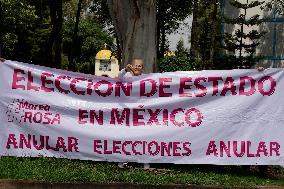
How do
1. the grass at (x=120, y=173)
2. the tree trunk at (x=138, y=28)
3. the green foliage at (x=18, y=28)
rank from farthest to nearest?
the green foliage at (x=18, y=28) → the tree trunk at (x=138, y=28) → the grass at (x=120, y=173)

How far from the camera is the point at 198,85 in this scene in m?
8.32

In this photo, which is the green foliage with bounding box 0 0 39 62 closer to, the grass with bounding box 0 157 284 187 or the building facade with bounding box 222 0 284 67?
the building facade with bounding box 222 0 284 67

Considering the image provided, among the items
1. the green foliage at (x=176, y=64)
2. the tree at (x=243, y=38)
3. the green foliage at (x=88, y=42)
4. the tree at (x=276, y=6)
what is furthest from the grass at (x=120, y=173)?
the green foliage at (x=88, y=42)

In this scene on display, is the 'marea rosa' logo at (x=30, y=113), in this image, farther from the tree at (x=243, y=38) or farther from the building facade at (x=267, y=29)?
the building facade at (x=267, y=29)

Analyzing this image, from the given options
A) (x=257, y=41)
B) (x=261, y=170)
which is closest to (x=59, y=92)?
(x=261, y=170)

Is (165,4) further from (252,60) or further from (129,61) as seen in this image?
(129,61)

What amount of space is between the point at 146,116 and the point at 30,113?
1.61 meters

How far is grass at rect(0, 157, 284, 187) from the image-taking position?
24.7 ft

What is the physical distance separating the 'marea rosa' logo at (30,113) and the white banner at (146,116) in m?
0.01

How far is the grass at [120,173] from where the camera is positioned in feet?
24.7

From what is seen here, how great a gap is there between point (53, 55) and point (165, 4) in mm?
7028

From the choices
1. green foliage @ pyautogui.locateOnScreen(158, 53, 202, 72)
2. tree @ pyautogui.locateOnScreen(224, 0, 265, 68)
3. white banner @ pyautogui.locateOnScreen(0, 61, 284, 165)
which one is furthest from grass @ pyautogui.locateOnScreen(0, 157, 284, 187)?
tree @ pyautogui.locateOnScreen(224, 0, 265, 68)

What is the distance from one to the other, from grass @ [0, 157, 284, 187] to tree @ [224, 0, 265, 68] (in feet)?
58.7

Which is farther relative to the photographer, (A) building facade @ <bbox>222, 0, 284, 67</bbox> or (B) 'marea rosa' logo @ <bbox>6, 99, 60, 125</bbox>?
(A) building facade @ <bbox>222, 0, 284, 67</bbox>
